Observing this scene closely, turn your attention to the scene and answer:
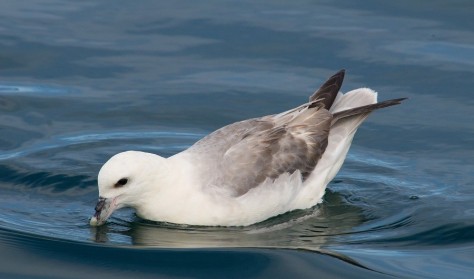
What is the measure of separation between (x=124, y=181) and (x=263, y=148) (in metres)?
1.31

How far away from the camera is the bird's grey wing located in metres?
8.87

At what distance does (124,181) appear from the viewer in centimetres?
840

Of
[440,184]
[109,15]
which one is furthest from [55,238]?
[109,15]

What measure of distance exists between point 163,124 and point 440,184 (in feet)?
9.38

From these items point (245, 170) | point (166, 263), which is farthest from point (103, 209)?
point (245, 170)

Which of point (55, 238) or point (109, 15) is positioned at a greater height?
point (109, 15)

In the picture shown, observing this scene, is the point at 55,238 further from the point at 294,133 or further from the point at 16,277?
the point at 294,133

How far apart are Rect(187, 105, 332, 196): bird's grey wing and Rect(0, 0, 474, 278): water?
38cm

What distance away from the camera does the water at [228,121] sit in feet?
26.6

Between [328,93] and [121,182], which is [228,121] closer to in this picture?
[328,93]

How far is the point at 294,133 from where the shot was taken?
9.52 metres

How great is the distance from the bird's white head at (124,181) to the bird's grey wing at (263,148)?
499mm

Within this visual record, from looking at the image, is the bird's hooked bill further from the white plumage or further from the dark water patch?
the dark water patch

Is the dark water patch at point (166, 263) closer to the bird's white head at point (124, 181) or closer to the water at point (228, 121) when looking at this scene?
the water at point (228, 121)
